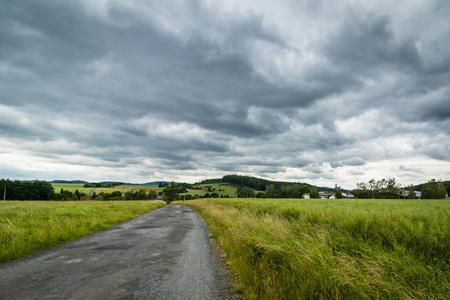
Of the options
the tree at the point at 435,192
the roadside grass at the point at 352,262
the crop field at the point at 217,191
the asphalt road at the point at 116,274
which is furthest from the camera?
the crop field at the point at 217,191

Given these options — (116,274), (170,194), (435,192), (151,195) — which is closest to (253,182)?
(170,194)

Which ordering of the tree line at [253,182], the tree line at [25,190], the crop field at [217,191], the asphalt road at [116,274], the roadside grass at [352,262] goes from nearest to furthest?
1. the roadside grass at [352,262]
2. the asphalt road at [116,274]
3. the tree line at [25,190]
4. the crop field at [217,191]
5. the tree line at [253,182]

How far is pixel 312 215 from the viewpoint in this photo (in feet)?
30.9

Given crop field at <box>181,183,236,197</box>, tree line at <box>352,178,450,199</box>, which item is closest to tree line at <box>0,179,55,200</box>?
crop field at <box>181,183,236,197</box>

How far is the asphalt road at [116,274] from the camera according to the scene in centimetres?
459

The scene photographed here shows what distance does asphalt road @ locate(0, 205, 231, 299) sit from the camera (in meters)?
4.59

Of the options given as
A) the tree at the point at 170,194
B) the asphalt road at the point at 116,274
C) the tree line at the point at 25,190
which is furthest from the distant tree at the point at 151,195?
the asphalt road at the point at 116,274

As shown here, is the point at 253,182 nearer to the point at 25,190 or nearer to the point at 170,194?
the point at 170,194

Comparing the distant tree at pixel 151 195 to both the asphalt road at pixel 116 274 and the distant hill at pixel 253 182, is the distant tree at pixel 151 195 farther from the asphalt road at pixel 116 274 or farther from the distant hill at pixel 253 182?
the asphalt road at pixel 116 274

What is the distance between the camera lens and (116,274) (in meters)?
5.69

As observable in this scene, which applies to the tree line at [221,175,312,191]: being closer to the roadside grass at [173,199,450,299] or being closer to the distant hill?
the distant hill

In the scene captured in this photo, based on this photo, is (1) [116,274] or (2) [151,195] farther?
(2) [151,195]

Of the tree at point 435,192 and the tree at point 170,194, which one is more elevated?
the tree at point 435,192

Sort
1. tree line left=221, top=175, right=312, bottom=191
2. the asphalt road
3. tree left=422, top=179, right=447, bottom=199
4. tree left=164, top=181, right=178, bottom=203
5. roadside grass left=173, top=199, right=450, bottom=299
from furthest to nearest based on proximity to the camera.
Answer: tree line left=221, top=175, right=312, bottom=191 < tree left=164, top=181, right=178, bottom=203 < tree left=422, top=179, right=447, bottom=199 < the asphalt road < roadside grass left=173, top=199, right=450, bottom=299
